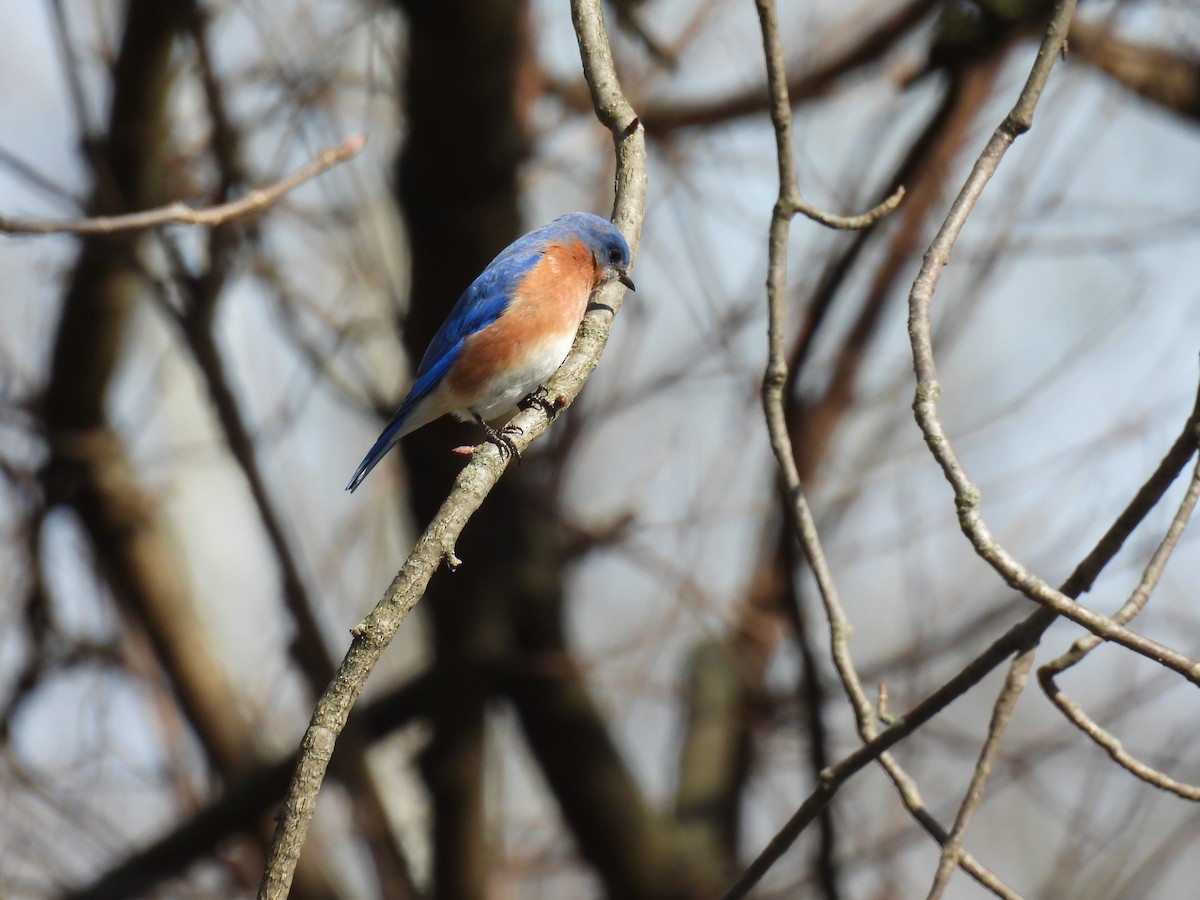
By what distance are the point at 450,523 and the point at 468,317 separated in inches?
78.5

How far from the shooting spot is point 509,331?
384 cm

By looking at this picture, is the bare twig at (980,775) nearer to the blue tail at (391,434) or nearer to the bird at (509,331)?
the bird at (509,331)

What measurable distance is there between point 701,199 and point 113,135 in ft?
8.48

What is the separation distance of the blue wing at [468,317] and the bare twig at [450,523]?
0.89 meters

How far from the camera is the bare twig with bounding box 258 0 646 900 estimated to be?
1.79 m

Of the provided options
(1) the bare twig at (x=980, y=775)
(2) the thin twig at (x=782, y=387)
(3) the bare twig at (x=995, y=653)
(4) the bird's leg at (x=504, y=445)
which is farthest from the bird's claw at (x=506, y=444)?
(1) the bare twig at (x=980, y=775)

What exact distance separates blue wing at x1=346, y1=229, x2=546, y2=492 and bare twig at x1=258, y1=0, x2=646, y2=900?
35.1 inches

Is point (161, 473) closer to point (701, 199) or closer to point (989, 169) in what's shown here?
point (701, 199)

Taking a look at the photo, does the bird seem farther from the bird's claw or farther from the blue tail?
the bird's claw

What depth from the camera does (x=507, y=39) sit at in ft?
15.9

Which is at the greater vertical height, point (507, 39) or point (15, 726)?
point (507, 39)

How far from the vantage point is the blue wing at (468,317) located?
3.91m

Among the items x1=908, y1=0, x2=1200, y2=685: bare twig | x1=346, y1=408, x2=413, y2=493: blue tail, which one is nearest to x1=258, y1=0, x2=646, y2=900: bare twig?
x1=908, y1=0, x2=1200, y2=685: bare twig

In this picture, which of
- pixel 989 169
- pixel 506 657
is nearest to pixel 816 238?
pixel 506 657
